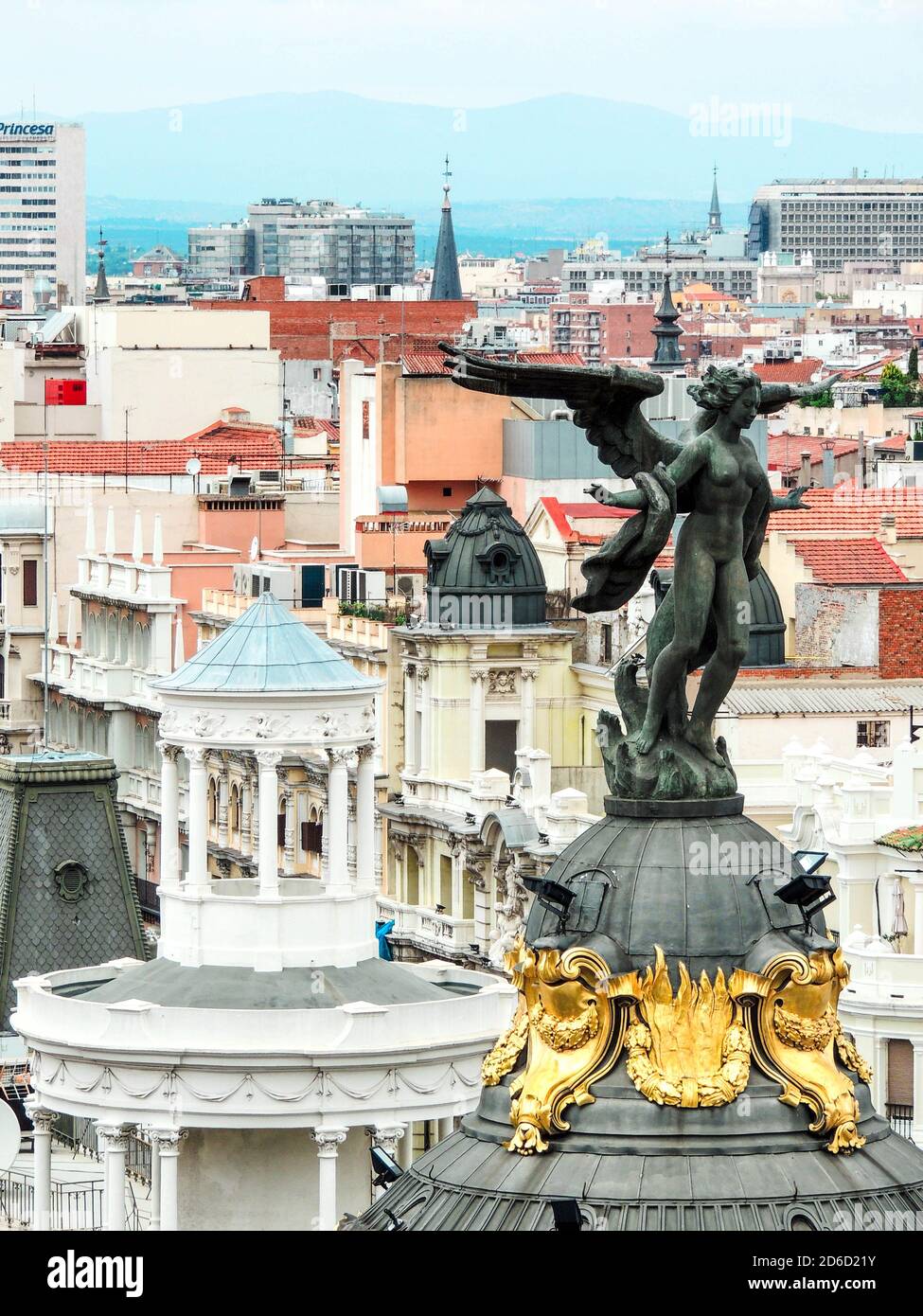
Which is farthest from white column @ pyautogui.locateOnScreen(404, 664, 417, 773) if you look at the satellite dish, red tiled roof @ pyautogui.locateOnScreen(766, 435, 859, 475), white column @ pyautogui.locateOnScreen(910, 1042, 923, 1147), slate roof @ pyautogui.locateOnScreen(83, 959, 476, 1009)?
red tiled roof @ pyautogui.locateOnScreen(766, 435, 859, 475)

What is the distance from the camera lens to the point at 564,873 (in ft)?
66.1

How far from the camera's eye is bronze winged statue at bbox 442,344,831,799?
20.4 meters

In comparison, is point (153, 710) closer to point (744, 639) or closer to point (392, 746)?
point (392, 746)

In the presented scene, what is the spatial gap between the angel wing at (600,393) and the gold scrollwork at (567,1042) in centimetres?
232

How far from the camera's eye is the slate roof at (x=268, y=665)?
185 ft

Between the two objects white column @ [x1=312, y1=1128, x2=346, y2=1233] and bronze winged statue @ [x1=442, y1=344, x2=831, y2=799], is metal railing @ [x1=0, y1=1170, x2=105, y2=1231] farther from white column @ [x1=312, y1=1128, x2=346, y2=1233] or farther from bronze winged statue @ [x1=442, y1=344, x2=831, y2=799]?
bronze winged statue @ [x1=442, y1=344, x2=831, y2=799]

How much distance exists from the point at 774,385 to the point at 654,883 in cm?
243

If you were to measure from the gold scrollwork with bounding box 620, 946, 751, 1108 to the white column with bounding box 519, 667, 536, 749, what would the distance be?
231 feet

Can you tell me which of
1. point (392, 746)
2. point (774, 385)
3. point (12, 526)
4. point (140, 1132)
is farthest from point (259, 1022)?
point (12, 526)

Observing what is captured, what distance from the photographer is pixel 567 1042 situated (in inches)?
773

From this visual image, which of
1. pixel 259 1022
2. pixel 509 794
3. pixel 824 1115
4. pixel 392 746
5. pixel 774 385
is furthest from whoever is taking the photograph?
pixel 392 746

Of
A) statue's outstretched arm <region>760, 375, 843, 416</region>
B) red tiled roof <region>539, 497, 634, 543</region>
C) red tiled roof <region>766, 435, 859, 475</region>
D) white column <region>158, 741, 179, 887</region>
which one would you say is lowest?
red tiled roof <region>766, 435, 859, 475</region>

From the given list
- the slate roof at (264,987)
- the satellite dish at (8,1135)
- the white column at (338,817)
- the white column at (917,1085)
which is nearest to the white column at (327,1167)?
→ the slate roof at (264,987)
